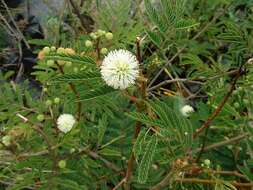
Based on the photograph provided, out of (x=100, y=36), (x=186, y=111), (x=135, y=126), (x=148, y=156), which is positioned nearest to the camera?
(x=148, y=156)

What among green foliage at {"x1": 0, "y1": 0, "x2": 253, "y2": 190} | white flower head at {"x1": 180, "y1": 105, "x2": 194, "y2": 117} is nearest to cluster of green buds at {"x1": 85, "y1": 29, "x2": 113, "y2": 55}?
green foliage at {"x1": 0, "y1": 0, "x2": 253, "y2": 190}

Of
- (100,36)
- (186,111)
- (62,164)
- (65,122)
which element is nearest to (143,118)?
(100,36)

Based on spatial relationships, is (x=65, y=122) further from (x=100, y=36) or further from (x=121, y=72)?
(x=121, y=72)

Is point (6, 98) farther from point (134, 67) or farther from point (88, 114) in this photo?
point (134, 67)

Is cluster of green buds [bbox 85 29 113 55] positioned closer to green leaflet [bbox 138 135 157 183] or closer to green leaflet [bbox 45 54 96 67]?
green leaflet [bbox 45 54 96 67]

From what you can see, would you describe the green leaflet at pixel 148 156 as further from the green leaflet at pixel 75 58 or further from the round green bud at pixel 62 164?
the round green bud at pixel 62 164

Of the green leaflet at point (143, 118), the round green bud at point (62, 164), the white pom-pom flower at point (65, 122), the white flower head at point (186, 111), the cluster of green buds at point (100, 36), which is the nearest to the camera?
the green leaflet at point (143, 118)

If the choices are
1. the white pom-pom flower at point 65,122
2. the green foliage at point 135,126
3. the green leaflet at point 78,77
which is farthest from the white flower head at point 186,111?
the green leaflet at point 78,77
